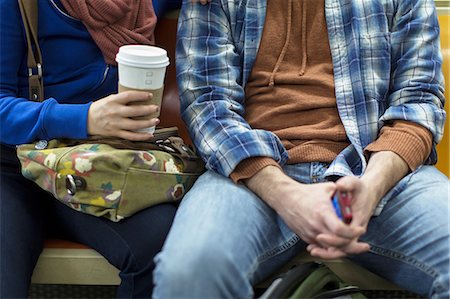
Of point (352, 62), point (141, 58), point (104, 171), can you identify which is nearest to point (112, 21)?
point (141, 58)

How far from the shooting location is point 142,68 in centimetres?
159

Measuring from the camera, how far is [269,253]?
5.30 ft

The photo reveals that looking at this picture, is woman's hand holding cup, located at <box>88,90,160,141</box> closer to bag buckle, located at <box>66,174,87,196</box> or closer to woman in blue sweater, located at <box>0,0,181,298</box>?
woman in blue sweater, located at <box>0,0,181,298</box>

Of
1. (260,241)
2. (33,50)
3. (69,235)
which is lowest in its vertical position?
(69,235)

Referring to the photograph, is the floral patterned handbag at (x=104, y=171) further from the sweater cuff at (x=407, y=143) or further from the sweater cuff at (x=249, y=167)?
the sweater cuff at (x=407, y=143)

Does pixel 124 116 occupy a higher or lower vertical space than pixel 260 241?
higher

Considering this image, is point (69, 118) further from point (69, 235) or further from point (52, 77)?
point (69, 235)

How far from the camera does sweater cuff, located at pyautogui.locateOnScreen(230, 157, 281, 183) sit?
1.69m

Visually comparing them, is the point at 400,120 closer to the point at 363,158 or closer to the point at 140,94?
the point at 363,158

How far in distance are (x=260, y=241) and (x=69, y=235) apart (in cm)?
55

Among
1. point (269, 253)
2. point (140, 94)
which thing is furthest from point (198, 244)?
point (140, 94)

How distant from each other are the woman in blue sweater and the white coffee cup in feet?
0.08

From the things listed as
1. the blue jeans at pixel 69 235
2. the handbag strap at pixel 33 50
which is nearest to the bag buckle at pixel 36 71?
the handbag strap at pixel 33 50

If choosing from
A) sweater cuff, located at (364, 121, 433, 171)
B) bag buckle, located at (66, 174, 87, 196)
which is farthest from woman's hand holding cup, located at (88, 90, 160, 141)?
sweater cuff, located at (364, 121, 433, 171)
